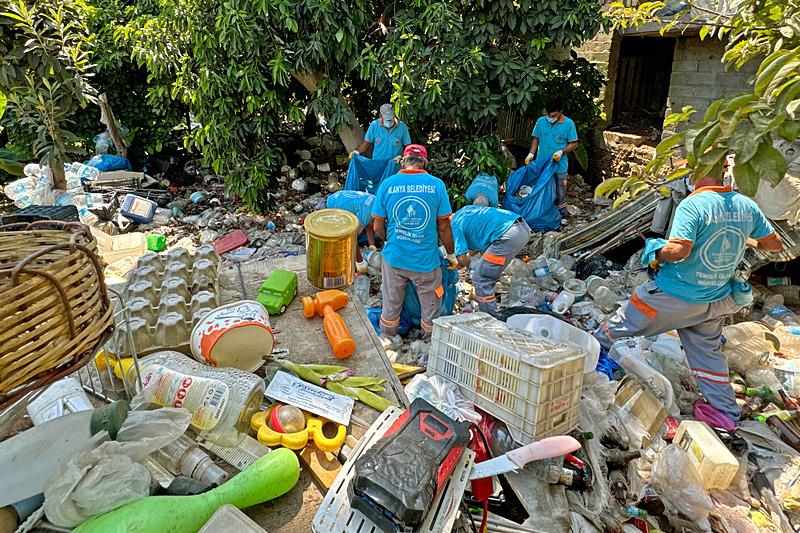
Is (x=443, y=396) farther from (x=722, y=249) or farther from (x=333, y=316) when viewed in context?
(x=722, y=249)

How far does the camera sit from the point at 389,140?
616 centimetres

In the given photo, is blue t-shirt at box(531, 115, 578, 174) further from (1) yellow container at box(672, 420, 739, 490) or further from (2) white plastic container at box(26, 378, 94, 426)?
(2) white plastic container at box(26, 378, 94, 426)

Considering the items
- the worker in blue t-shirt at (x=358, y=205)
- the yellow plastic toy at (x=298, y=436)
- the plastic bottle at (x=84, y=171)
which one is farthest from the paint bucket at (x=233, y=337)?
the plastic bottle at (x=84, y=171)

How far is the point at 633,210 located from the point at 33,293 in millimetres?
5294

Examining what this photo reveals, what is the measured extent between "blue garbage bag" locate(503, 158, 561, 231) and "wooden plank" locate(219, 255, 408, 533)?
4.19 meters

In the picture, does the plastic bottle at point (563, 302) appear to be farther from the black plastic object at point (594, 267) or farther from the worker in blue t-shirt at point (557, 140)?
the worker in blue t-shirt at point (557, 140)

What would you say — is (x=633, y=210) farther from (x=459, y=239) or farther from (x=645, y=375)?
(x=645, y=375)

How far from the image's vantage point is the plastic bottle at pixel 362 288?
4.71 meters

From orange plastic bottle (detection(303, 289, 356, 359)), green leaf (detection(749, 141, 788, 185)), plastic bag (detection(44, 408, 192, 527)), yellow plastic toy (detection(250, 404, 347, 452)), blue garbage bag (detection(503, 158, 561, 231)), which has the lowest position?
blue garbage bag (detection(503, 158, 561, 231))

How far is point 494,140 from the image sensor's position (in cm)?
656

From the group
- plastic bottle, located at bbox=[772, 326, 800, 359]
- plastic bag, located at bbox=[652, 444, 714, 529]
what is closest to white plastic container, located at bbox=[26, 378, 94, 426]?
plastic bag, located at bbox=[652, 444, 714, 529]

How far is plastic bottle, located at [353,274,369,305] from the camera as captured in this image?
4.71 metres

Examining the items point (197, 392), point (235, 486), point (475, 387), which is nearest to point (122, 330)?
point (197, 392)

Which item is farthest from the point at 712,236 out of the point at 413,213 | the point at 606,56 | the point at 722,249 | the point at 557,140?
the point at 606,56
